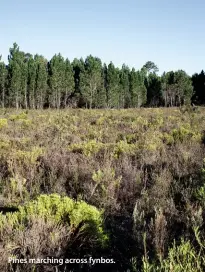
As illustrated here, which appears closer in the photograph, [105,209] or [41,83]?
[105,209]

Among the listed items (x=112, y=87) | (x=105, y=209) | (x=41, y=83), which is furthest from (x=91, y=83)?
(x=105, y=209)

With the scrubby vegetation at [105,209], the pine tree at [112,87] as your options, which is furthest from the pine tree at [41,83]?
the scrubby vegetation at [105,209]

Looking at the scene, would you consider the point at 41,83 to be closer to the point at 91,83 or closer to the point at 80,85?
the point at 80,85

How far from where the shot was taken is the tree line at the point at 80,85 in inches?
1806

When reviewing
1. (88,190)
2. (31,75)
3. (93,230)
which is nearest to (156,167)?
(88,190)

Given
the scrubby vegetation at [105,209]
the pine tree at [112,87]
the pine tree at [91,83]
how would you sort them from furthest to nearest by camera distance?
the pine tree at [112,87] < the pine tree at [91,83] < the scrubby vegetation at [105,209]

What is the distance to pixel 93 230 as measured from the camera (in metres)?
3.34

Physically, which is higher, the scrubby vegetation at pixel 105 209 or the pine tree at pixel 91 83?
the pine tree at pixel 91 83

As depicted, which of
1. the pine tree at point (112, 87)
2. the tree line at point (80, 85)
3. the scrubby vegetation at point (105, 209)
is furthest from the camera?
the pine tree at point (112, 87)

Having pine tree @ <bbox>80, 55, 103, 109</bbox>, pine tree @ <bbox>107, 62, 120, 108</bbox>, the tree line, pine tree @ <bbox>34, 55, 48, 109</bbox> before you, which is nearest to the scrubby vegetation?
the tree line

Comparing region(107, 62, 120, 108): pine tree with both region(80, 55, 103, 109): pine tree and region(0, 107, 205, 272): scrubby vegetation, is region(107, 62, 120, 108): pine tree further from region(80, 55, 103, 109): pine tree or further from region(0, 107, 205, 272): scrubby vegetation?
region(0, 107, 205, 272): scrubby vegetation

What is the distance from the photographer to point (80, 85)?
48812mm

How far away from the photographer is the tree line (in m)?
45.9

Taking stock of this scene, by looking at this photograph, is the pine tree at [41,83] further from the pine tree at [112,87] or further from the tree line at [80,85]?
the pine tree at [112,87]
